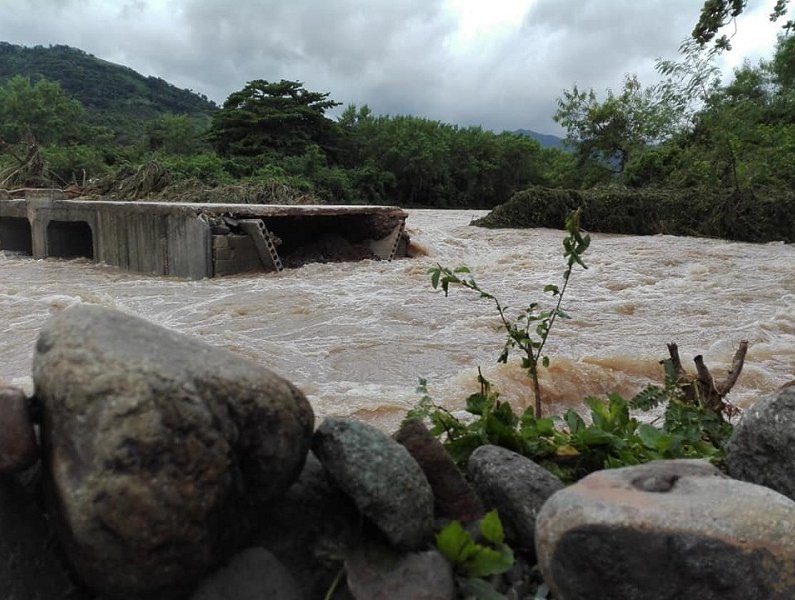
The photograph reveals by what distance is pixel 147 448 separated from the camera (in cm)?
149

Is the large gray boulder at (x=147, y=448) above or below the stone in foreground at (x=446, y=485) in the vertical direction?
above

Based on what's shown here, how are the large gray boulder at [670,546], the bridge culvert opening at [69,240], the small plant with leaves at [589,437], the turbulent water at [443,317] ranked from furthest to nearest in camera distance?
1. the bridge culvert opening at [69,240]
2. the turbulent water at [443,317]
3. the small plant with leaves at [589,437]
4. the large gray boulder at [670,546]

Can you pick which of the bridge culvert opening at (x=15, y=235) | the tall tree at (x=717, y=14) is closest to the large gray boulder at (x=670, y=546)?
the tall tree at (x=717, y=14)

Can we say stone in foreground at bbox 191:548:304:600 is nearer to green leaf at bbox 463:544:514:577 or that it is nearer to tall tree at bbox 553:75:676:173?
green leaf at bbox 463:544:514:577

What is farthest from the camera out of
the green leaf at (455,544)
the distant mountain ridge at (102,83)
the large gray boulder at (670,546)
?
the distant mountain ridge at (102,83)

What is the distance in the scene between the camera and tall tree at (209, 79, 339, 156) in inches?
1273

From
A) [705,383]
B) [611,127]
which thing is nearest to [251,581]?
[705,383]

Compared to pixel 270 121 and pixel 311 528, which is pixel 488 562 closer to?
pixel 311 528

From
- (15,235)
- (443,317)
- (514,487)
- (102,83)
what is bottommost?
(443,317)

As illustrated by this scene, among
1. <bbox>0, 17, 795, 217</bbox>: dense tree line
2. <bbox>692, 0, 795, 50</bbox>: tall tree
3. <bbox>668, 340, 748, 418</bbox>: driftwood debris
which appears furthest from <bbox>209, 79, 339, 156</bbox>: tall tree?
<bbox>668, 340, 748, 418</bbox>: driftwood debris

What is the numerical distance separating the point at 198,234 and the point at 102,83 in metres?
62.7

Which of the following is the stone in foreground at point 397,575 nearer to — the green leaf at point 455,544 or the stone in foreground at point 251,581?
the green leaf at point 455,544

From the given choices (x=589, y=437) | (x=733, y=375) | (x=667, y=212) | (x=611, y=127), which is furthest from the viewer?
(x=611, y=127)

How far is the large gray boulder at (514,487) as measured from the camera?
76.5 inches
